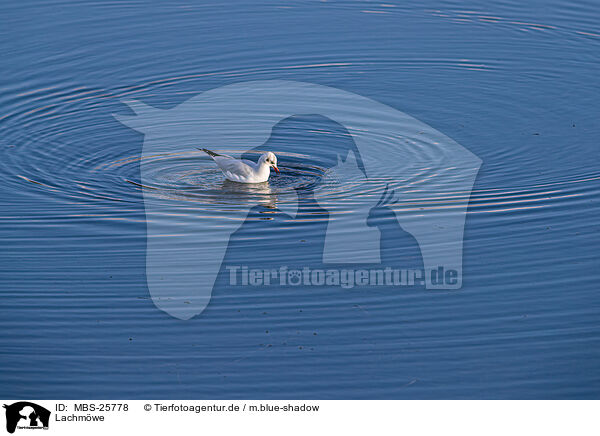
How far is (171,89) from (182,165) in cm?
294

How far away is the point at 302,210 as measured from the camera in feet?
37.0

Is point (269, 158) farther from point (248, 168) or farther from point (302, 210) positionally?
point (302, 210)

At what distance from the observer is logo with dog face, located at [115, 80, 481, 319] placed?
990cm

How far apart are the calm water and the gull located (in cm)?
20

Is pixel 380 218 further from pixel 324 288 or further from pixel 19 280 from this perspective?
pixel 19 280
